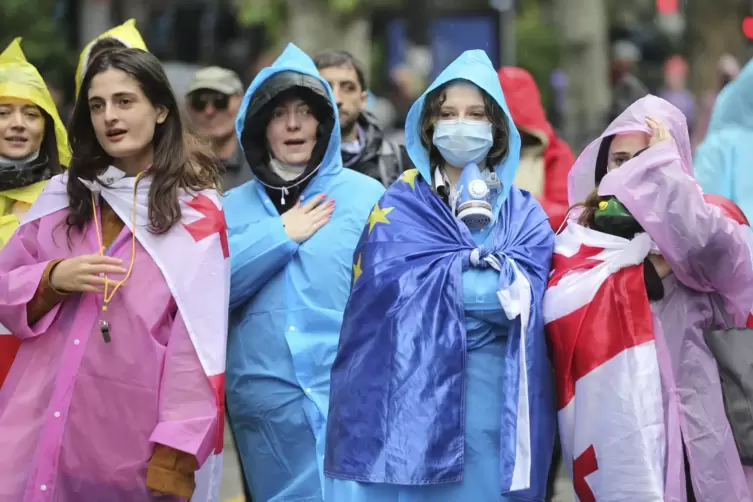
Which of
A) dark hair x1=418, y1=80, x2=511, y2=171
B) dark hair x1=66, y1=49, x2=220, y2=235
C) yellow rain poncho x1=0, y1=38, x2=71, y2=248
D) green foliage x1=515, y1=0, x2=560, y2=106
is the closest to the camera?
dark hair x1=66, y1=49, x2=220, y2=235

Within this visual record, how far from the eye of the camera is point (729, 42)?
2442 centimetres

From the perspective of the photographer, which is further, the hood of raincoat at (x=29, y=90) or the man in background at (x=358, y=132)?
the man in background at (x=358, y=132)

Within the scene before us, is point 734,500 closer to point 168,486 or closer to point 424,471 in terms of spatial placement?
point 424,471

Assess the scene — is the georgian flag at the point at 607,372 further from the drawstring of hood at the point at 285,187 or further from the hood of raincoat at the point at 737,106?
the hood of raincoat at the point at 737,106

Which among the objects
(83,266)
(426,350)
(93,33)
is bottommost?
(426,350)

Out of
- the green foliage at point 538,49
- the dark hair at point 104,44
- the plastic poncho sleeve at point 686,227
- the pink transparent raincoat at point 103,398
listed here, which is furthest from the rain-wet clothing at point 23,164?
the green foliage at point 538,49

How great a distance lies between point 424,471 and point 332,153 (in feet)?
5.96

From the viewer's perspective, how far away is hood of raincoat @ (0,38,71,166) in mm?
6891

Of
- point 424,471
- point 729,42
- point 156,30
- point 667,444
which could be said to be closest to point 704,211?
point 667,444

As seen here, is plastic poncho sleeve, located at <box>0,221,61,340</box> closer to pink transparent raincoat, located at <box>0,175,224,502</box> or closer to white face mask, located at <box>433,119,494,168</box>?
pink transparent raincoat, located at <box>0,175,224,502</box>

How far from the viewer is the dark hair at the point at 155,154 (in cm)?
568

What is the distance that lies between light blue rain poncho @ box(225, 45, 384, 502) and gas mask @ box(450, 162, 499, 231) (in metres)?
0.90

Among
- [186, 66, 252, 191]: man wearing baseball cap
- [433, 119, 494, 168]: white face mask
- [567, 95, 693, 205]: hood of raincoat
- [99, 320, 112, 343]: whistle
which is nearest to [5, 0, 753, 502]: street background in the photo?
[186, 66, 252, 191]: man wearing baseball cap

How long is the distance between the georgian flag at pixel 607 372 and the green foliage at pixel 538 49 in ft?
116
